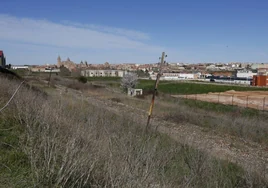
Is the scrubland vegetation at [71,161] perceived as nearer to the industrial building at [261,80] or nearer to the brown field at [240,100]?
the brown field at [240,100]

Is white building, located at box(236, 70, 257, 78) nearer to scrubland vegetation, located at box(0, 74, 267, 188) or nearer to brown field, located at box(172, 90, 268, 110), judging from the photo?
brown field, located at box(172, 90, 268, 110)

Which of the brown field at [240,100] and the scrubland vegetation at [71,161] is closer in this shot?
the scrubland vegetation at [71,161]

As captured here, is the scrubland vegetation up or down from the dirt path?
up

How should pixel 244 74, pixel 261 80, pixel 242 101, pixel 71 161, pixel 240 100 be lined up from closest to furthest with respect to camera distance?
pixel 71 161 < pixel 242 101 < pixel 240 100 < pixel 261 80 < pixel 244 74

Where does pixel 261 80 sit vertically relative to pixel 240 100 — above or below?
above

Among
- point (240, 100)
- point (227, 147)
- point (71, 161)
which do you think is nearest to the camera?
point (71, 161)

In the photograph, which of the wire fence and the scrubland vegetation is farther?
the wire fence

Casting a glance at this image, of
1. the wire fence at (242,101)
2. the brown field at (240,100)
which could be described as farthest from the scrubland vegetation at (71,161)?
the brown field at (240,100)

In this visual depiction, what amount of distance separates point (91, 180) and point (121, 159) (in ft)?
3.48

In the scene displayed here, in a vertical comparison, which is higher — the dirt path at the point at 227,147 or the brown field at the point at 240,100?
the dirt path at the point at 227,147

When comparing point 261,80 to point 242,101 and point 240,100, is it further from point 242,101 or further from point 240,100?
point 242,101

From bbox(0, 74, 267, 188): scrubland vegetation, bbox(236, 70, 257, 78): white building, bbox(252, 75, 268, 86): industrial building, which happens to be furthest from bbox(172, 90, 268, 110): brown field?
bbox(236, 70, 257, 78): white building

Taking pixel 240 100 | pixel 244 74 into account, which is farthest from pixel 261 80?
pixel 240 100

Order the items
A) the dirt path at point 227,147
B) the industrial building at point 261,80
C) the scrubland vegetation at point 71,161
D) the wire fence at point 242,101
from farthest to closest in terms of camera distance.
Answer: the industrial building at point 261,80 → the wire fence at point 242,101 → the dirt path at point 227,147 → the scrubland vegetation at point 71,161
